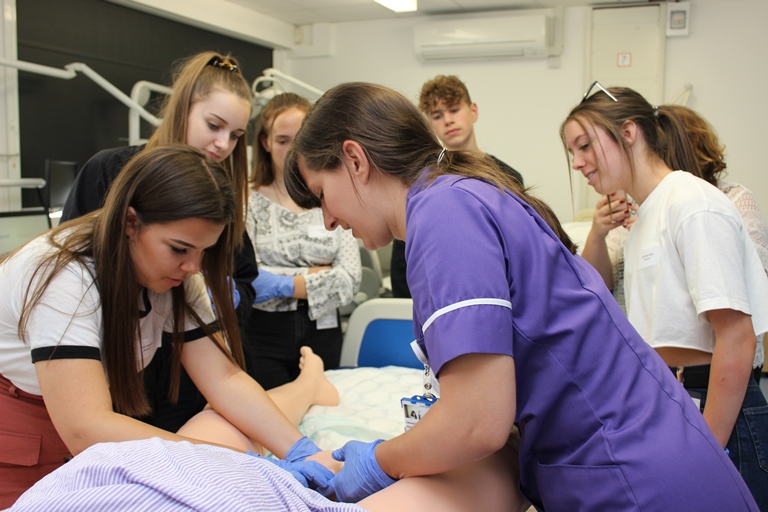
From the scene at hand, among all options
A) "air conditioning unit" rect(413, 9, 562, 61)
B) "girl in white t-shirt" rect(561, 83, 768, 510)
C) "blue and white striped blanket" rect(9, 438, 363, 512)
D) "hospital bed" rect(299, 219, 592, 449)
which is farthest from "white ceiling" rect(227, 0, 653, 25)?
"blue and white striped blanket" rect(9, 438, 363, 512)

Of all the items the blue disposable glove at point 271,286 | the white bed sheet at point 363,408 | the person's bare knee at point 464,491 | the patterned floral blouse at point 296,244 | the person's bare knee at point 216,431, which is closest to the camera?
the person's bare knee at point 464,491

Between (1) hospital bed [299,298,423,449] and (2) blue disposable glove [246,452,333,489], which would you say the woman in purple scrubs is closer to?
(2) blue disposable glove [246,452,333,489]

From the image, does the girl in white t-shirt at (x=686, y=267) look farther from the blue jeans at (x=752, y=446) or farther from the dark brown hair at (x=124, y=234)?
the dark brown hair at (x=124, y=234)

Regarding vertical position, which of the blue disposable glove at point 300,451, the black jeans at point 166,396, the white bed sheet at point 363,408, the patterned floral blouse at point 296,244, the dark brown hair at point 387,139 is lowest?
the white bed sheet at point 363,408

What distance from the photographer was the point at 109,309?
1389 millimetres

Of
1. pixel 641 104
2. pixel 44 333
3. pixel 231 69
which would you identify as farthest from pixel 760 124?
pixel 44 333

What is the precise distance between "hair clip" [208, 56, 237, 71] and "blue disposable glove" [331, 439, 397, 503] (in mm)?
1330

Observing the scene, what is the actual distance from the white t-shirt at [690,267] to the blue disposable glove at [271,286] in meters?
1.18

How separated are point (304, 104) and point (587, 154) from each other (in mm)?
1194

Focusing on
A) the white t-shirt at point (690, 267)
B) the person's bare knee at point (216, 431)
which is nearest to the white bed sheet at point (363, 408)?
the person's bare knee at point (216, 431)

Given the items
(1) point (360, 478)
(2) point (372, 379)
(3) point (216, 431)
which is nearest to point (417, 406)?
(1) point (360, 478)

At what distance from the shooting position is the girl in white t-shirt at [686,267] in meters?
1.50

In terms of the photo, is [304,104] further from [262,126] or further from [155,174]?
[155,174]

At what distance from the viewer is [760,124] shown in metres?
4.94
